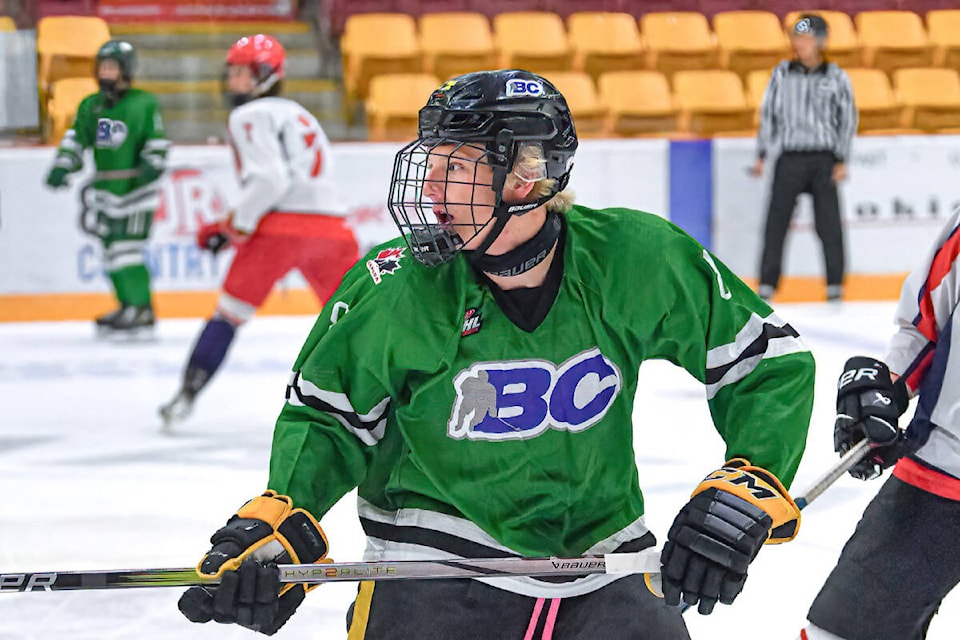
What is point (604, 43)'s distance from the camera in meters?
8.63

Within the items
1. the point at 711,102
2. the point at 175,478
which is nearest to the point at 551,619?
the point at 175,478

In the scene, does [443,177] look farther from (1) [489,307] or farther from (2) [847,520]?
(2) [847,520]

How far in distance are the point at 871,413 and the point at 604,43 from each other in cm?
712

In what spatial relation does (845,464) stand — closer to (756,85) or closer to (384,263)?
(384,263)

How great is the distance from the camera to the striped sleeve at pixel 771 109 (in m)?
7.17

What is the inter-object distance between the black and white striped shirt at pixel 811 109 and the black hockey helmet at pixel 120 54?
322 cm

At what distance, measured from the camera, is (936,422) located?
1.81 meters

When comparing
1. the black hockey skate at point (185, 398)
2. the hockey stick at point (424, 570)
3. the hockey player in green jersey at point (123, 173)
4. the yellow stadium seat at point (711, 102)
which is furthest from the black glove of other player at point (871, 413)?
the yellow stadium seat at point (711, 102)

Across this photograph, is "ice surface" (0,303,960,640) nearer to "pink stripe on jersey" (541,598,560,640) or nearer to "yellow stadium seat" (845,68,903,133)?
"pink stripe on jersey" (541,598,560,640)

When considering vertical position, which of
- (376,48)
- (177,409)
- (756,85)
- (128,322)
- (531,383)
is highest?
(376,48)

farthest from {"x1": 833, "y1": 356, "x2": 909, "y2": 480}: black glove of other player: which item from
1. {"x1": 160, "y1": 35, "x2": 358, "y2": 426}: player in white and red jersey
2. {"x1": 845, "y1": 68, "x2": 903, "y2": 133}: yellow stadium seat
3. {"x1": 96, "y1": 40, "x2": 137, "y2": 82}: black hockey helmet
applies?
{"x1": 845, "y1": 68, "x2": 903, "y2": 133}: yellow stadium seat

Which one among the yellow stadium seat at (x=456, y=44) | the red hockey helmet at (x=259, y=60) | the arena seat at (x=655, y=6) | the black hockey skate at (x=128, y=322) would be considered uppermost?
the arena seat at (x=655, y=6)

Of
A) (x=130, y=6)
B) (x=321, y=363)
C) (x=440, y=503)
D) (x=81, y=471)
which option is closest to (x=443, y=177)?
(x=321, y=363)

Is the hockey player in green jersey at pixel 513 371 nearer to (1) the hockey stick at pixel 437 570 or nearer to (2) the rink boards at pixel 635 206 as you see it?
(1) the hockey stick at pixel 437 570
